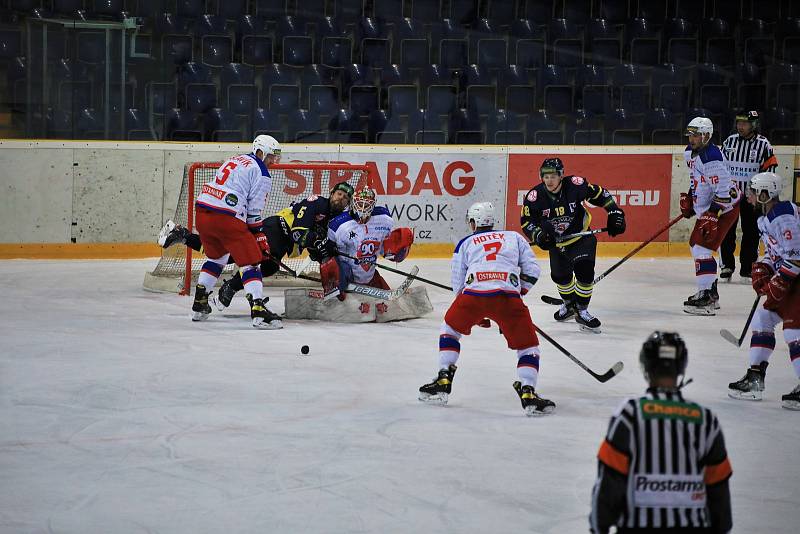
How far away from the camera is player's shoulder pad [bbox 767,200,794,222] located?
5180 millimetres

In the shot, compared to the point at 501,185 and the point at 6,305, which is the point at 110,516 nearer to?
the point at 6,305

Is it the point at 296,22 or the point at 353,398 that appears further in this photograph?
the point at 296,22

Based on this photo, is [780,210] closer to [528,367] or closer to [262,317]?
[528,367]

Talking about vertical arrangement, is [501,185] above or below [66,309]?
above

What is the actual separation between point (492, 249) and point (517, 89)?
6.78 metres

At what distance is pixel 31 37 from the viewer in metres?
10.4

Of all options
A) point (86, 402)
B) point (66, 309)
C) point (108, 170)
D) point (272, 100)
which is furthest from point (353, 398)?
point (272, 100)

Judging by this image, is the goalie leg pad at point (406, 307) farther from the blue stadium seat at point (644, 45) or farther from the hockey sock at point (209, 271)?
the blue stadium seat at point (644, 45)

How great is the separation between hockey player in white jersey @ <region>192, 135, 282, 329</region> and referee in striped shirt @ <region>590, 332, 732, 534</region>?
16.4ft

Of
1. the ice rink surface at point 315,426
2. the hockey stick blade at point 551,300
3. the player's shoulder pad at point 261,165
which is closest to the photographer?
the ice rink surface at point 315,426

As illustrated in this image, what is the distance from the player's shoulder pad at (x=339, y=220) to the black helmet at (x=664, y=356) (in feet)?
16.9

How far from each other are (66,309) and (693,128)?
4.42m

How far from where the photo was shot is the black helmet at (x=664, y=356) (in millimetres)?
2449

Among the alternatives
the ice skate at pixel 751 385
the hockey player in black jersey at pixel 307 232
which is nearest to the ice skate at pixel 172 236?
the hockey player in black jersey at pixel 307 232
